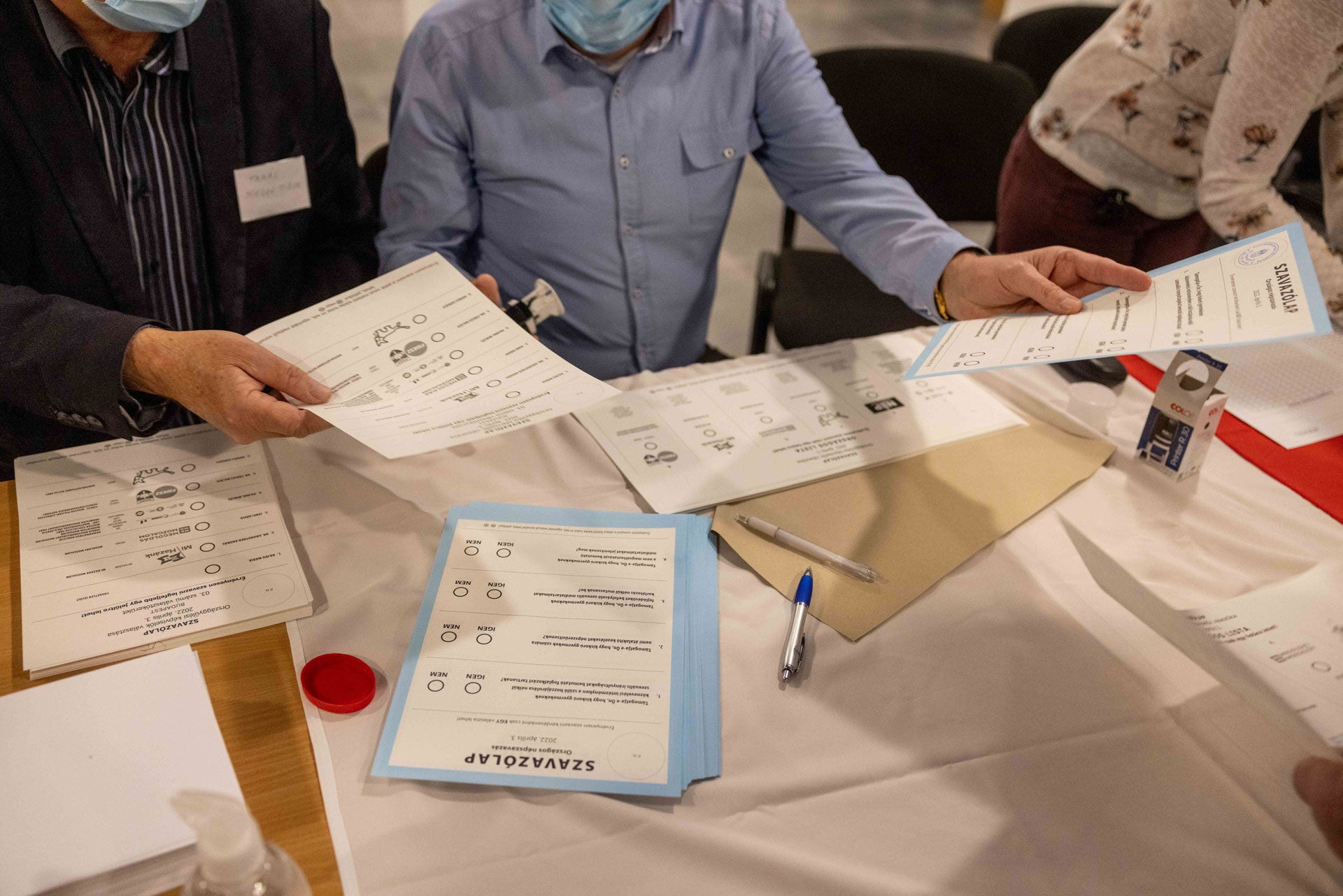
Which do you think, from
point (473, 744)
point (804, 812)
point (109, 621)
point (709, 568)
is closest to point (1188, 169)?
point (709, 568)

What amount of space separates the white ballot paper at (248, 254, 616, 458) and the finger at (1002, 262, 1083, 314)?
0.54 metres

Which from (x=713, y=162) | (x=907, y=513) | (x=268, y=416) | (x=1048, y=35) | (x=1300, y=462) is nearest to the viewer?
(x=268, y=416)

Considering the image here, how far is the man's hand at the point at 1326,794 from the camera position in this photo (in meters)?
0.68

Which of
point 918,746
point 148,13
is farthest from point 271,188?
point 918,746

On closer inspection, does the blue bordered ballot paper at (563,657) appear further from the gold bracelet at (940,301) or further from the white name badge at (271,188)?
the white name badge at (271,188)

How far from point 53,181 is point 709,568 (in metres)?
1.03

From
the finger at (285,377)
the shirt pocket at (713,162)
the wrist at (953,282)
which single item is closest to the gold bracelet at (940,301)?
the wrist at (953,282)

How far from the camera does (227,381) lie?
92cm

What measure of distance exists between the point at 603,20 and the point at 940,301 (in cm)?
64

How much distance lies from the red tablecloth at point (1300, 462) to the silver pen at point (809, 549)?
1.93 feet

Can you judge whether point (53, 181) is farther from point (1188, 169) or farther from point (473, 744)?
point (1188, 169)

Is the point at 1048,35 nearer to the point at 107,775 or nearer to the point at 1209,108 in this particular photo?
the point at 1209,108

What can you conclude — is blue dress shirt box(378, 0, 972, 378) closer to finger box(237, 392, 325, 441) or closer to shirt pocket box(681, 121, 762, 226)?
shirt pocket box(681, 121, 762, 226)

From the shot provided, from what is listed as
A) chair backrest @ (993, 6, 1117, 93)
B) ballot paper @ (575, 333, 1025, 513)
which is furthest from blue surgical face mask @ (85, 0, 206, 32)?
chair backrest @ (993, 6, 1117, 93)
